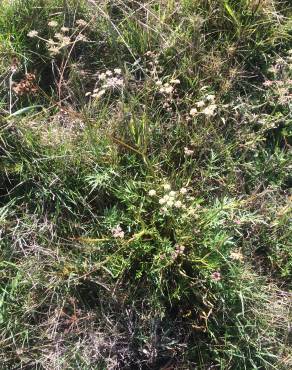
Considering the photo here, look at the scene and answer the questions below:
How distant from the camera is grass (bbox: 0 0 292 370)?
8.95ft

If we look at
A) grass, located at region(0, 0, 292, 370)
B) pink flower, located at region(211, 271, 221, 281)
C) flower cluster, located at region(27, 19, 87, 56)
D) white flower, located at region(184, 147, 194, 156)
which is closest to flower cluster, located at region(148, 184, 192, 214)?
grass, located at region(0, 0, 292, 370)

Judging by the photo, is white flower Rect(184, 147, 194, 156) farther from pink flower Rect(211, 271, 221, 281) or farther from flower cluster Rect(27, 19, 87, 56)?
flower cluster Rect(27, 19, 87, 56)

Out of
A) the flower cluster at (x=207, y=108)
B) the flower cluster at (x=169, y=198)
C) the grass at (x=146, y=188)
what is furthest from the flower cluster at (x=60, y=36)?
the flower cluster at (x=169, y=198)

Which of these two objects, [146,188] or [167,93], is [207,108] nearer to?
[167,93]

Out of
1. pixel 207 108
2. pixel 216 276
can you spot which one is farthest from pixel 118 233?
pixel 207 108

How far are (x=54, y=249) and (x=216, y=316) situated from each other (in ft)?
3.17

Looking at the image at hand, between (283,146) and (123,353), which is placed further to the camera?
(283,146)

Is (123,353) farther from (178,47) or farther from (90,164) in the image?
(178,47)

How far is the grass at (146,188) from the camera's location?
2.73m

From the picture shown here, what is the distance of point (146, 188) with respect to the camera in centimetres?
277

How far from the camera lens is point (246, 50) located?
10.1 ft

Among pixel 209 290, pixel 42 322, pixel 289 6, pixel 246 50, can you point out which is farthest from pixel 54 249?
pixel 289 6

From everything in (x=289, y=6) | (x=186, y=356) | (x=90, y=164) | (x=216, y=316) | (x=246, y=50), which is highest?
(x=289, y=6)

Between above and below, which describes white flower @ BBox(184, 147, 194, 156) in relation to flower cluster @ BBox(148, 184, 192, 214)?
above
